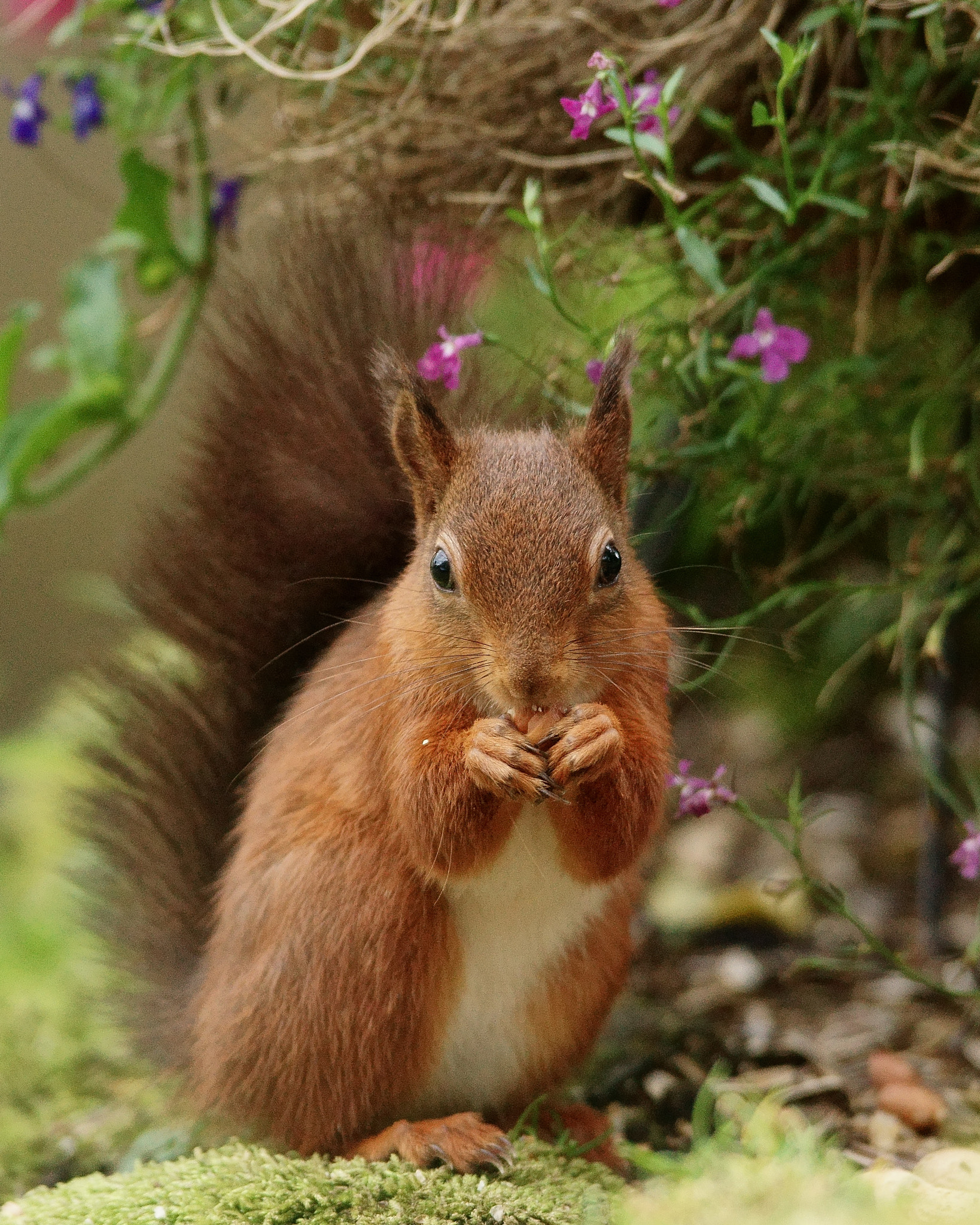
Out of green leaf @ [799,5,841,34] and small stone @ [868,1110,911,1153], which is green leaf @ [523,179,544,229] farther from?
small stone @ [868,1110,911,1153]

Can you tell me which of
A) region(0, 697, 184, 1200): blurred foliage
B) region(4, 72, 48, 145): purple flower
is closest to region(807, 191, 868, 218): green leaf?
region(0, 697, 184, 1200): blurred foliage

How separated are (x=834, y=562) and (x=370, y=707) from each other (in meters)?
1.26

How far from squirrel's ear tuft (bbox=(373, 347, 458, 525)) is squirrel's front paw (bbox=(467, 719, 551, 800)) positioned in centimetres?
24

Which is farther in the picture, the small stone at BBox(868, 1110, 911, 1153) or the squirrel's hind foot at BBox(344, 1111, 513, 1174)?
the small stone at BBox(868, 1110, 911, 1153)

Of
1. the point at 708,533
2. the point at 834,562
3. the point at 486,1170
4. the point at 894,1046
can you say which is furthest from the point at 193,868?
the point at 834,562

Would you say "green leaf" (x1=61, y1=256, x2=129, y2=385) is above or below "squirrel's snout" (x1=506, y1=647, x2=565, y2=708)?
above

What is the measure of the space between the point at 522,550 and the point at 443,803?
229mm

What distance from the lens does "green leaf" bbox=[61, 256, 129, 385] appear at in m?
2.06

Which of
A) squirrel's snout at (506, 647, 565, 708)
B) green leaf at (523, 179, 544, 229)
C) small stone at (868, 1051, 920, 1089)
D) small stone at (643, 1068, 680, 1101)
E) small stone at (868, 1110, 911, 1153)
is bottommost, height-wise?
small stone at (868, 1051, 920, 1089)

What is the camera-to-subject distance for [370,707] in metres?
1.23

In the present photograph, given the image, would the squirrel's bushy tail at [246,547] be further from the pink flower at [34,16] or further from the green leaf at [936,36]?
the pink flower at [34,16]

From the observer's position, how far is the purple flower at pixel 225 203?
6.23ft

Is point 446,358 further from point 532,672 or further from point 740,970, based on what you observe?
point 740,970

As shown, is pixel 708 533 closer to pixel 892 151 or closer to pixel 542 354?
pixel 542 354
